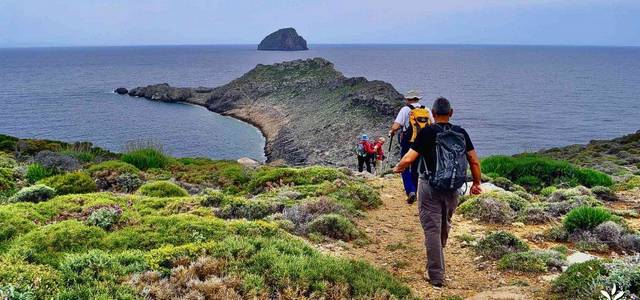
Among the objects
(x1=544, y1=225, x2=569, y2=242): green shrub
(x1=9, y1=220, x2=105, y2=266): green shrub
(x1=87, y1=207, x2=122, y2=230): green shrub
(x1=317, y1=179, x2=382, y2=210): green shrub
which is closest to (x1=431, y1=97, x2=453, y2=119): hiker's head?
(x1=544, y1=225, x2=569, y2=242): green shrub

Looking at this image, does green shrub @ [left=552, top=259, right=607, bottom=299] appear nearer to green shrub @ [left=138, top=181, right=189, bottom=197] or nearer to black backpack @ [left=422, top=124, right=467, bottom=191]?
black backpack @ [left=422, top=124, right=467, bottom=191]

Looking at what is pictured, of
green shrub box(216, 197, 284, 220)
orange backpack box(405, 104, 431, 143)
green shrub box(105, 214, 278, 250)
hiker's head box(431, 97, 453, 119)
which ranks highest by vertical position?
hiker's head box(431, 97, 453, 119)

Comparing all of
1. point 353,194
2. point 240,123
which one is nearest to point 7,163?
point 353,194

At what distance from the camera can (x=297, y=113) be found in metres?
72.7

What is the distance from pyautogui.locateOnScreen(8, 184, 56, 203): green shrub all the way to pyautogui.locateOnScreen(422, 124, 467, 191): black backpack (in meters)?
7.80

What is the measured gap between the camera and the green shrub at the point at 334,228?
27.3ft

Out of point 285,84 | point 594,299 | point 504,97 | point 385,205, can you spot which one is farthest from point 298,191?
point 504,97

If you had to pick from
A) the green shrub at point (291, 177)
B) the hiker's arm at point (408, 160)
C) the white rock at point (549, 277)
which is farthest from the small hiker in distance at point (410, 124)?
the green shrub at point (291, 177)

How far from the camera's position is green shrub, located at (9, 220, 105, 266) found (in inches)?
234

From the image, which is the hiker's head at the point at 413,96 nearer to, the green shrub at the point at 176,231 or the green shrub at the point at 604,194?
the green shrub at the point at 176,231

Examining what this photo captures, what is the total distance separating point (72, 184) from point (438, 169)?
869 cm

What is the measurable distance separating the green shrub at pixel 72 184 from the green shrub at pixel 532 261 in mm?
8948

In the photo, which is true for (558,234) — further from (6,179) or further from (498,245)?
(6,179)

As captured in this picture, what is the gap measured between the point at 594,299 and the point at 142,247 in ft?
17.7
